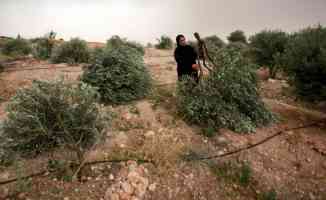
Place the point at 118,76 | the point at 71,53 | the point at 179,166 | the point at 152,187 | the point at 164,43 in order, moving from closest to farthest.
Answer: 1. the point at 152,187
2. the point at 179,166
3. the point at 118,76
4. the point at 71,53
5. the point at 164,43

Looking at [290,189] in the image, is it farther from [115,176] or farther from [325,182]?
[115,176]

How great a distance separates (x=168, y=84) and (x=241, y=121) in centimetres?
326

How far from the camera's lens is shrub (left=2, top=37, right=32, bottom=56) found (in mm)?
15227

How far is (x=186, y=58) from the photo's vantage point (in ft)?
18.1

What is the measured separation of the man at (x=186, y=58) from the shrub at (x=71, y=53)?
740 centimetres

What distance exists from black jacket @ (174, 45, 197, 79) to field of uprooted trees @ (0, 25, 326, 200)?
1.76 feet

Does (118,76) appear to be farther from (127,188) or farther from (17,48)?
(17,48)

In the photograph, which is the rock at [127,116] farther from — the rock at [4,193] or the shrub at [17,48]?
the shrub at [17,48]

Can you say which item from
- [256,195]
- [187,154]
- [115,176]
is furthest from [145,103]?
[256,195]

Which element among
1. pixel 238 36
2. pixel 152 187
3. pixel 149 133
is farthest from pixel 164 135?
pixel 238 36

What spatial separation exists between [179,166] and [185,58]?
291 centimetres

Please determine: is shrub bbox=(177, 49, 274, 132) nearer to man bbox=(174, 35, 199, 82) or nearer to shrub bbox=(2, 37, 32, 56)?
man bbox=(174, 35, 199, 82)

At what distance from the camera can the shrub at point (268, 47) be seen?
11203 millimetres

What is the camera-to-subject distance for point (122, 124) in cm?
446
